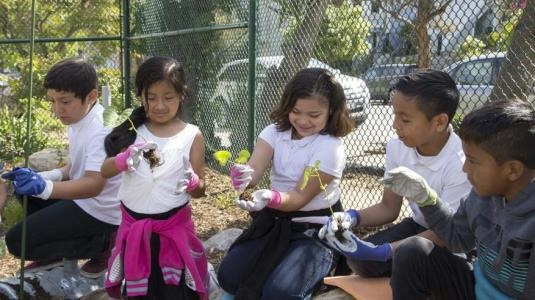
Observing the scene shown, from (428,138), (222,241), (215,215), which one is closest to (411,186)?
(428,138)

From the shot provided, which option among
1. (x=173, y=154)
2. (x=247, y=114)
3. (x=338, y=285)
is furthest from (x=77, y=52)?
(x=338, y=285)

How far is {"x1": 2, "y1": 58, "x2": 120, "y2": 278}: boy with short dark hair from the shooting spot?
3.07 meters

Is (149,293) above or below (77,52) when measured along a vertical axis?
below

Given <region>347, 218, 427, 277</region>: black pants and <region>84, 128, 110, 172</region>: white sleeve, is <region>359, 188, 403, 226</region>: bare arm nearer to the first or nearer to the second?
<region>347, 218, 427, 277</region>: black pants

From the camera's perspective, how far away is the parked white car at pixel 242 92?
394 cm

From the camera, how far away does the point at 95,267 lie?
3.31m

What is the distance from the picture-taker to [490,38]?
325 cm

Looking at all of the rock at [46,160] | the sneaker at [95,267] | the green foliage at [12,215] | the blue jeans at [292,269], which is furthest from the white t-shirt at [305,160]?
the rock at [46,160]

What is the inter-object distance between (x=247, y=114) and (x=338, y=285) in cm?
259

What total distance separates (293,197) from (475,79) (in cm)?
177

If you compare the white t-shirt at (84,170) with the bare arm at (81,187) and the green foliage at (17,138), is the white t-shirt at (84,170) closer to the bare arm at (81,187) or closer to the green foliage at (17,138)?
the bare arm at (81,187)

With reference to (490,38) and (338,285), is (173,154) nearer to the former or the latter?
(338,285)

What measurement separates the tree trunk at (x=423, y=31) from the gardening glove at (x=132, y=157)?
166 cm

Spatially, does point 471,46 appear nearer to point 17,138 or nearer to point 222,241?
point 222,241
